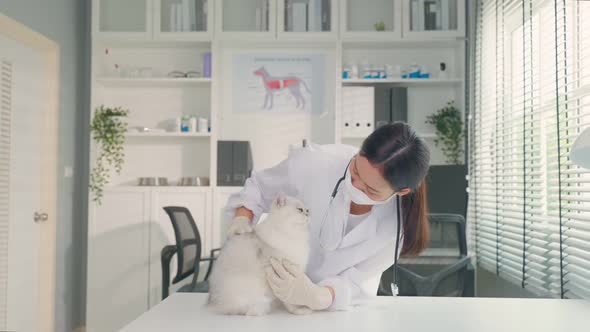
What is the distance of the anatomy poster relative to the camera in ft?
11.9

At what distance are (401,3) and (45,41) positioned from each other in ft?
7.71

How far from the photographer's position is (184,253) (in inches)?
113

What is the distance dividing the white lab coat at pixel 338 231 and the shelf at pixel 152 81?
83.6 inches

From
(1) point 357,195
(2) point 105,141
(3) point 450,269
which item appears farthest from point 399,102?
(1) point 357,195

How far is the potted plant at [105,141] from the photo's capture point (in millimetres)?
3430

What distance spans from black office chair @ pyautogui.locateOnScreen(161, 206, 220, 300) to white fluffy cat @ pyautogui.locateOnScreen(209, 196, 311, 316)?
161 cm

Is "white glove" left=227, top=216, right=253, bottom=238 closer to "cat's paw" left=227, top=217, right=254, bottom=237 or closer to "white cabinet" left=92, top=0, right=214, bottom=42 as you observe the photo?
"cat's paw" left=227, top=217, right=254, bottom=237

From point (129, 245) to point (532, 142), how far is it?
8.58ft

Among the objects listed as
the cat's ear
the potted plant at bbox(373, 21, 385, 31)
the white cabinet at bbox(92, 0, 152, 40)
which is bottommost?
the cat's ear

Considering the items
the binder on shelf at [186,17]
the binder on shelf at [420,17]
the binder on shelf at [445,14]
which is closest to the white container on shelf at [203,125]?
the binder on shelf at [186,17]

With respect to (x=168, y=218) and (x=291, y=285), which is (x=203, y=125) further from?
(x=291, y=285)

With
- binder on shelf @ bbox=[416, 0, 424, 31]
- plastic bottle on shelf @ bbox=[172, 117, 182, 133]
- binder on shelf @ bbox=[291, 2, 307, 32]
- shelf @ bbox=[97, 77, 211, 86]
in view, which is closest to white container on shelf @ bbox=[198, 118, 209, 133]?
plastic bottle on shelf @ bbox=[172, 117, 182, 133]

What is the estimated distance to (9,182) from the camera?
2873mm

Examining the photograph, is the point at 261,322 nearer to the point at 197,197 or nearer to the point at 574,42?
the point at 574,42
